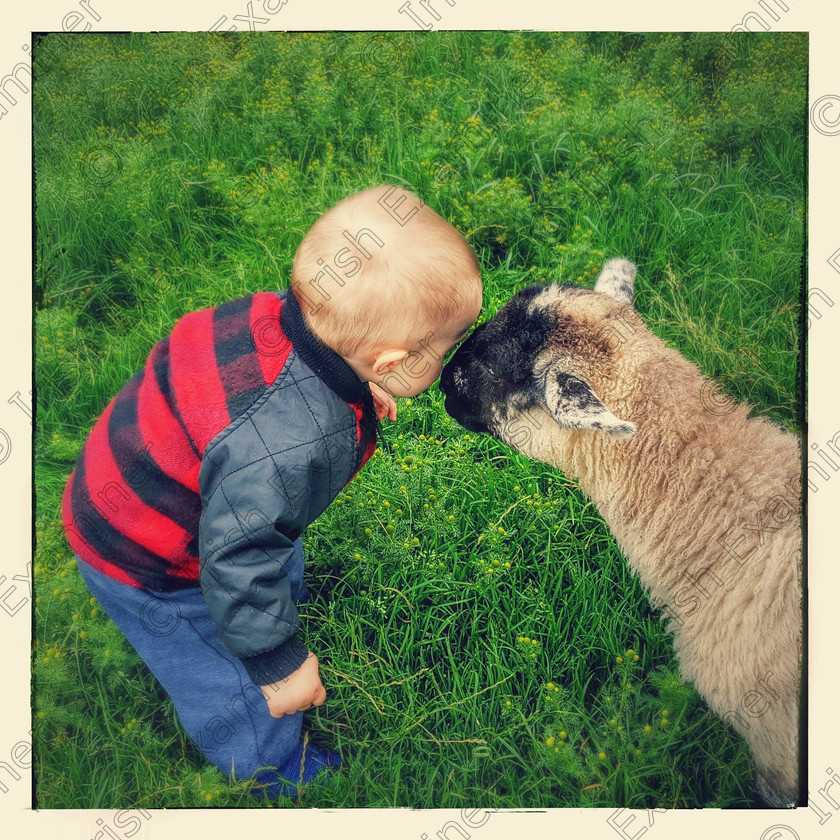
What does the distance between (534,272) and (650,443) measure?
0.99 m

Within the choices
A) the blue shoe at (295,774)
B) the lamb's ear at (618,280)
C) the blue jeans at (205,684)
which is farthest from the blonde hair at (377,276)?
the blue shoe at (295,774)

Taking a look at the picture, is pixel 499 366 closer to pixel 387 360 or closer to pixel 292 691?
→ pixel 387 360

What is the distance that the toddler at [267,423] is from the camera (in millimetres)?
1982

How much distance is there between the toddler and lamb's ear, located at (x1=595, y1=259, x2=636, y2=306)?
90 centimetres

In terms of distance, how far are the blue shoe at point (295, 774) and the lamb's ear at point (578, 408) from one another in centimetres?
152

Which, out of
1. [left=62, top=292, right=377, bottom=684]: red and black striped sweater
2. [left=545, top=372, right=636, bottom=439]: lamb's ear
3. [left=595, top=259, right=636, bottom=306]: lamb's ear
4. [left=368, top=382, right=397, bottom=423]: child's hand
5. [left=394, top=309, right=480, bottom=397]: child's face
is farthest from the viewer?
[left=595, top=259, right=636, bottom=306]: lamb's ear

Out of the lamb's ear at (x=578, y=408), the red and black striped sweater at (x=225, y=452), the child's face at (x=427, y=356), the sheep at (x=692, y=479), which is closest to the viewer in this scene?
the red and black striped sweater at (x=225, y=452)

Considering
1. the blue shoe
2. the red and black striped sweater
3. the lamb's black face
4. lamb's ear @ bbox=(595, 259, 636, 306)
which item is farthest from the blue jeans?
lamb's ear @ bbox=(595, 259, 636, 306)

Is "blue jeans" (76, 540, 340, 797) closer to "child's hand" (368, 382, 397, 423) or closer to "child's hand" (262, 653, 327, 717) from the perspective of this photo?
"child's hand" (262, 653, 327, 717)

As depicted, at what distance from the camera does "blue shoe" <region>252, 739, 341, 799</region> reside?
2.55 metres

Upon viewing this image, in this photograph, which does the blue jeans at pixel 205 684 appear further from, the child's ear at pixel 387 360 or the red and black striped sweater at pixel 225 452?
the child's ear at pixel 387 360

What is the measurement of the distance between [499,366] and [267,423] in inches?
39.8

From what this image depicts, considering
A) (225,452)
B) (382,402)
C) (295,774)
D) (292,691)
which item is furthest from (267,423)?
(295,774)

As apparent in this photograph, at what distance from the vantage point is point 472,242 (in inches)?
123
